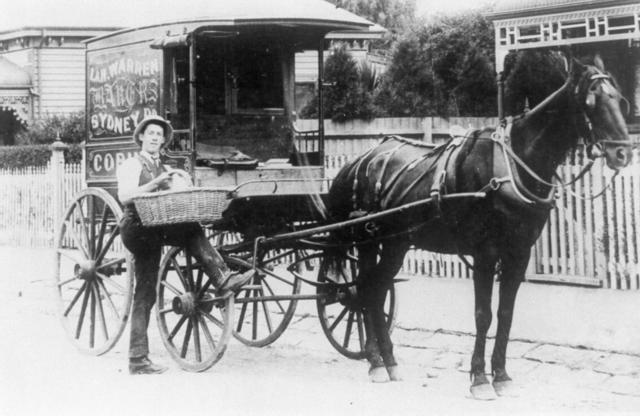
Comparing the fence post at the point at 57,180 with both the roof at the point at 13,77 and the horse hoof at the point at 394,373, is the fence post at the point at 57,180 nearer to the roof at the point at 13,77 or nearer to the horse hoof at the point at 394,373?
the roof at the point at 13,77

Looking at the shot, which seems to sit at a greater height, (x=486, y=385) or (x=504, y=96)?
(x=504, y=96)

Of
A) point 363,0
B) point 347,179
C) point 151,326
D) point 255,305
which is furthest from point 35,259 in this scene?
point 363,0

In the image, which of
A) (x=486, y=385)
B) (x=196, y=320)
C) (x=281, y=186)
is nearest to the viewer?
(x=486, y=385)

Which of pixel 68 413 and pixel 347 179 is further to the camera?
pixel 347 179

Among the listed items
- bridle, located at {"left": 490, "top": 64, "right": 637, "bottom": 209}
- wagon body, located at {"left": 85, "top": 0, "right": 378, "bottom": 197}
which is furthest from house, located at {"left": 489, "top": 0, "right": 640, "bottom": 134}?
bridle, located at {"left": 490, "top": 64, "right": 637, "bottom": 209}

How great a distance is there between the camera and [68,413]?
5012 mm

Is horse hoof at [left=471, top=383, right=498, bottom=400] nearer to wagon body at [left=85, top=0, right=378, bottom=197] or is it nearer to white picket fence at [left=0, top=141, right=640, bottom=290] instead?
white picket fence at [left=0, top=141, right=640, bottom=290]

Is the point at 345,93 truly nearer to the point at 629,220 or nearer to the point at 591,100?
the point at 629,220

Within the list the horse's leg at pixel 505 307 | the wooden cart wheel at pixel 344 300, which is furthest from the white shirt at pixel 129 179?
the horse's leg at pixel 505 307

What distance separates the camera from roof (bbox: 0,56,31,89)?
22922 mm

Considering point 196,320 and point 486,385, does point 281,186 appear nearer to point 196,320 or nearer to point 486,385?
point 196,320

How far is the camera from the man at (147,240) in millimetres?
6199

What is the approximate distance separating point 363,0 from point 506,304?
30.9 meters

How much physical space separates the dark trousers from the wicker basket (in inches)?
12.4
